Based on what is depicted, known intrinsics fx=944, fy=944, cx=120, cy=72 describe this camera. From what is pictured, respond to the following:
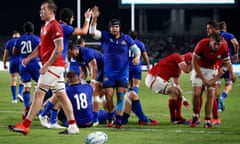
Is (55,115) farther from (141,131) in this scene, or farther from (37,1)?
(37,1)

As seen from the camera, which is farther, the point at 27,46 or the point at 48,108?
the point at 27,46

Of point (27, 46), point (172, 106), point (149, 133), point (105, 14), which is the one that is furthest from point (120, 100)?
point (105, 14)

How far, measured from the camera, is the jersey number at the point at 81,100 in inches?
635

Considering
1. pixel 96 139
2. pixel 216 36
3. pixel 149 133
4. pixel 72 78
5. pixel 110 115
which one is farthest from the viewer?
pixel 110 115

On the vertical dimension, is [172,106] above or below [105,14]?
below

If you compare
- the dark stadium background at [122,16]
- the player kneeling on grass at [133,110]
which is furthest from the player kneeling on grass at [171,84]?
the dark stadium background at [122,16]

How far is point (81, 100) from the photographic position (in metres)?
16.1

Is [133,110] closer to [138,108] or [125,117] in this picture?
[138,108]

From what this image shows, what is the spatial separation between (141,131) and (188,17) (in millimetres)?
Result: 40112

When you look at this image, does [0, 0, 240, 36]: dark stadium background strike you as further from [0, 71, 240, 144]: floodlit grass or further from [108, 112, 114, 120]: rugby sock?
[108, 112, 114, 120]: rugby sock

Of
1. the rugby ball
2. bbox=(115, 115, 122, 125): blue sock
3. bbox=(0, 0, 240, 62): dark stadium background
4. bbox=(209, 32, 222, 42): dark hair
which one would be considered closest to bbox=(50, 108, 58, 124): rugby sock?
bbox=(115, 115, 122, 125): blue sock

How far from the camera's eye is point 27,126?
14.7 m

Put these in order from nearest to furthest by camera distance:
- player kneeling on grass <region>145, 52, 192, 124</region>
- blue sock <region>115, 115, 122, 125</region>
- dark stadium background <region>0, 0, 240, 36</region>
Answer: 1. blue sock <region>115, 115, 122, 125</region>
2. player kneeling on grass <region>145, 52, 192, 124</region>
3. dark stadium background <region>0, 0, 240, 36</region>

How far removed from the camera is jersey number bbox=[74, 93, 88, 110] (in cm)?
1612
